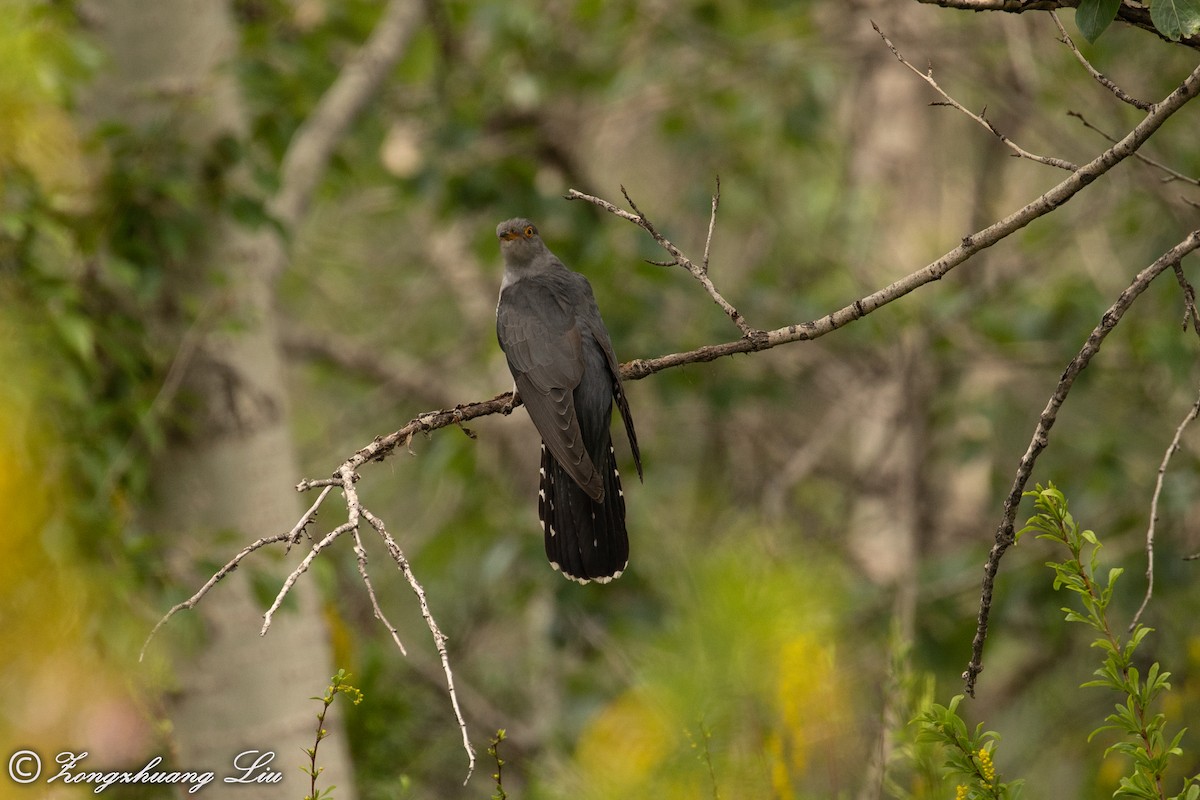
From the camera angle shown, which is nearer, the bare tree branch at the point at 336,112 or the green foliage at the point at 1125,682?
the green foliage at the point at 1125,682

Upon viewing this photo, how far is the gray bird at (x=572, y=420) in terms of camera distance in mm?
3646

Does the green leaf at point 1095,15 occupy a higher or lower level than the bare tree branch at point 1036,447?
higher

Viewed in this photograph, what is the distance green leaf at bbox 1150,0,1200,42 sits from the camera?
2090 millimetres

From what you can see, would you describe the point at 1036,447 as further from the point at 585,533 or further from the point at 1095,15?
the point at 585,533

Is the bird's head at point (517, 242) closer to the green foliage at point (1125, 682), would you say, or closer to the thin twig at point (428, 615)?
the thin twig at point (428, 615)

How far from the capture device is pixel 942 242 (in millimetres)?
7652

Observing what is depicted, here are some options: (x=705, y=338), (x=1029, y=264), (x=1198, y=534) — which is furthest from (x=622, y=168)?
(x=1198, y=534)

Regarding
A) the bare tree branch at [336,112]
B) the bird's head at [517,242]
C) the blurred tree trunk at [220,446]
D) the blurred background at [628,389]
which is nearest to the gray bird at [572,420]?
the blurred background at [628,389]

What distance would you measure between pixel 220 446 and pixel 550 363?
1.45m

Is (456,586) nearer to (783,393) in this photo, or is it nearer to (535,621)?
(535,621)

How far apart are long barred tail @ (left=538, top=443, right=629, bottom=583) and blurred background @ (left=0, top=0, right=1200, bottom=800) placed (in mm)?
247

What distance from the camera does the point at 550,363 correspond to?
3834 millimetres

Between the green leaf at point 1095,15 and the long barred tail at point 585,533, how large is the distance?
2.12 metres

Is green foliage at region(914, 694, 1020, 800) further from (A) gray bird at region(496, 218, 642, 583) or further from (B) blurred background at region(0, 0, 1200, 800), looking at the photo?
(A) gray bird at region(496, 218, 642, 583)
